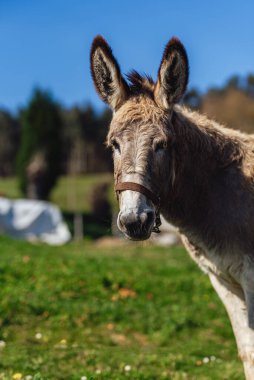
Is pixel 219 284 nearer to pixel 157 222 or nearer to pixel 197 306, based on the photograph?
pixel 157 222

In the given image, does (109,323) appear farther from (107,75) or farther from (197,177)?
(107,75)

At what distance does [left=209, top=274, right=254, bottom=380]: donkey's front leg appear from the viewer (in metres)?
4.59

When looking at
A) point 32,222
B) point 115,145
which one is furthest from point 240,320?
point 32,222

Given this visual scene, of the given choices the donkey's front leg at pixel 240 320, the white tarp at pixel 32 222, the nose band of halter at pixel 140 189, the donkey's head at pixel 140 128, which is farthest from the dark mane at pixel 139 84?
the white tarp at pixel 32 222

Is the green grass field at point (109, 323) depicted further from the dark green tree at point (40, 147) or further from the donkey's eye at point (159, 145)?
the dark green tree at point (40, 147)

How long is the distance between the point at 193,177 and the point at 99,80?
3.69 ft

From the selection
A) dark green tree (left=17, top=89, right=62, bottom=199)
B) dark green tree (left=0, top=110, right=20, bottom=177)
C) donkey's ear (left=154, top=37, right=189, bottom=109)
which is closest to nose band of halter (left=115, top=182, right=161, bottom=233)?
donkey's ear (left=154, top=37, right=189, bottom=109)

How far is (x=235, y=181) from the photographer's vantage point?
456 cm

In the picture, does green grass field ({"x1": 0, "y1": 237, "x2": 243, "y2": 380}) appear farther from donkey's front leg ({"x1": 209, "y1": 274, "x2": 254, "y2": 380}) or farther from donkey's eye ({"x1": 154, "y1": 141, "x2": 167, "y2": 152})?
donkey's eye ({"x1": 154, "y1": 141, "x2": 167, "y2": 152})

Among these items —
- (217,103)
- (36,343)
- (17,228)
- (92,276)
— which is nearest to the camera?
(36,343)

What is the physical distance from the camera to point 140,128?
4.02 meters

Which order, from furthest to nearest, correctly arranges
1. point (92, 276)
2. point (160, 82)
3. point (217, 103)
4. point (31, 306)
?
1. point (217, 103)
2. point (92, 276)
3. point (31, 306)
4. point (160, 82)

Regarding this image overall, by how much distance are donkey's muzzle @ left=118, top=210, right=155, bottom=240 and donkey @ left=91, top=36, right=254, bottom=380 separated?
0.02 m

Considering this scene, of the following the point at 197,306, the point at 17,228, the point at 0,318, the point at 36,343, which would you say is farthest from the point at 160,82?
the point at 17,228
